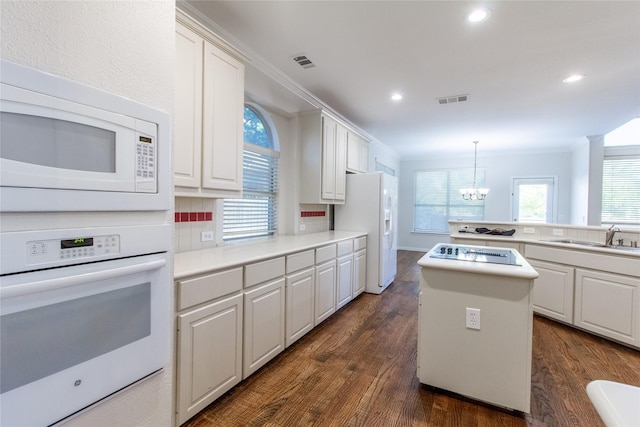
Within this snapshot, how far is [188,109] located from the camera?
75.2 inches

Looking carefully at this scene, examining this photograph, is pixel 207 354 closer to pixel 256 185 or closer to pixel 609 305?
pixel 256 185

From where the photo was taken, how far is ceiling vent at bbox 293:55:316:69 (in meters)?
2.71

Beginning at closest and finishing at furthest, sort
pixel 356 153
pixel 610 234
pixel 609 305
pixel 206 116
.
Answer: pixel 206 116 → pixel 609 305 → pixel 610 234 → pixel 356 153

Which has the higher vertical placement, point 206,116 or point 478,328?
point 206,116

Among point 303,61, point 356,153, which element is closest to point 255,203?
point 303,61

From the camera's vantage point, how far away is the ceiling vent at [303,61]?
271cm

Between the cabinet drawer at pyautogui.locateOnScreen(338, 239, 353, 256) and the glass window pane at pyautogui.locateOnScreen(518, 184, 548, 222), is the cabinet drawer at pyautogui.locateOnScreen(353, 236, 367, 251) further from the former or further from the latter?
the glass window pane at pyautogui.locateOnScreen(518, 184, 548, 222)

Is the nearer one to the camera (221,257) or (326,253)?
(221,257)

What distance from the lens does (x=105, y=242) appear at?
0.93 m

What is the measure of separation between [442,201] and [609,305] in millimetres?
5160

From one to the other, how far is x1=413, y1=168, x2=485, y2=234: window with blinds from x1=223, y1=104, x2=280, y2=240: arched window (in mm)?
5497

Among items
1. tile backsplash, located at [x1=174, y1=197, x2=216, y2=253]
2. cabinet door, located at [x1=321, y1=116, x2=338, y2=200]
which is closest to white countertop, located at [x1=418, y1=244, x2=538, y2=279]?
tile backsplash, located at [x1=174, y1=197, x2=216, y2=253]

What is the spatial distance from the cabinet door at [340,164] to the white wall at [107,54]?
308 cm

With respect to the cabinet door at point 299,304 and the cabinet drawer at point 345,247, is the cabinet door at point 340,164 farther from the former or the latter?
the cabinet door at point 299,304
